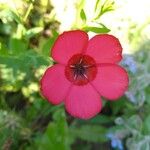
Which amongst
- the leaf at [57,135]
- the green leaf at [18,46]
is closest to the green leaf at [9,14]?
the green leaf at [18,46]

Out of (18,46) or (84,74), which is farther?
(18,46)

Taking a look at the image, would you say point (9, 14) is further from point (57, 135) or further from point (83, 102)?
point (57, 135)

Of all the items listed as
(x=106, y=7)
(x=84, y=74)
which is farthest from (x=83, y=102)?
(x=106, y=7)

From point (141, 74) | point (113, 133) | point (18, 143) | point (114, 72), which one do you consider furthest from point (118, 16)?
point (114, 72)

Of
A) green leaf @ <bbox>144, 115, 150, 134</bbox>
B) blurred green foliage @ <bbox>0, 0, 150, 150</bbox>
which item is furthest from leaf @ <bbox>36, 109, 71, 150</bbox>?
green leaf @ <bbox>144, 115, 150, 134</bbox>

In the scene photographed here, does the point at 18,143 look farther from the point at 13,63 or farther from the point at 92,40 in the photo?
the point at 92,40

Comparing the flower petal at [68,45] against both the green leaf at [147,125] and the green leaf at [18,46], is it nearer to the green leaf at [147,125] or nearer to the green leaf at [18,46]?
the green leaf at [18,46]
